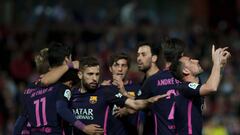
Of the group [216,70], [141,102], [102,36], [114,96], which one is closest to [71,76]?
[114,96]

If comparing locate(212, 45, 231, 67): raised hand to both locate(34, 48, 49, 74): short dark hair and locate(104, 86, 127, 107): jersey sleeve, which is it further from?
locate(34, 48, 49, 74): short dark hair

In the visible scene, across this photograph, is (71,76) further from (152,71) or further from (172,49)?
(172,49)

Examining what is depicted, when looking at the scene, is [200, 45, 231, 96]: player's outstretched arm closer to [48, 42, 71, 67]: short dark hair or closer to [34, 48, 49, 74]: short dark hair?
[48, 42, 71, 67]: short dark hair

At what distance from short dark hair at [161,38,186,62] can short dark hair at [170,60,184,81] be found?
0.12m

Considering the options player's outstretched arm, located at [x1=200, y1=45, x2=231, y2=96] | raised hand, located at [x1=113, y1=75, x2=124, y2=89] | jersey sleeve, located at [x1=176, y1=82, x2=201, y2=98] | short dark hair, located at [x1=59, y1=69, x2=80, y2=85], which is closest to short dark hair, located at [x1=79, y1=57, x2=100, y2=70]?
short dark hair, located at [x1=59, y1=69, x2=80, y2=85]

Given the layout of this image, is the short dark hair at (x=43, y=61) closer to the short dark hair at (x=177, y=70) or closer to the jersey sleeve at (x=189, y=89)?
the short dark hair at (x=177, y=70)

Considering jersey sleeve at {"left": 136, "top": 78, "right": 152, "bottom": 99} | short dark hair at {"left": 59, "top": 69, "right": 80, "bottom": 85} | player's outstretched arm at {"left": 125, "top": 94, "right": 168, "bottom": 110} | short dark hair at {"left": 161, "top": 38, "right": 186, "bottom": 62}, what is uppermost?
short dark hair at {"left": 161, "top": 38, "right": 186, "bottom": 62}

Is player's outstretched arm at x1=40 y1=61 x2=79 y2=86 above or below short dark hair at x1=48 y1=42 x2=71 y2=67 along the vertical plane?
below

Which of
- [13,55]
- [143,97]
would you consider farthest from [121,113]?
[13,55]

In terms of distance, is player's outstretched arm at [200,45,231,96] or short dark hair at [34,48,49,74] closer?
player's outstretched arm at [200,45,231,96]

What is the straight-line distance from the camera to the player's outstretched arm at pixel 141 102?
11.0m

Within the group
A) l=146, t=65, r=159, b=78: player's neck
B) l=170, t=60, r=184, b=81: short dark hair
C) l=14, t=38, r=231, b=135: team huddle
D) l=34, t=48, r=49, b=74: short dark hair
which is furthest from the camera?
l=146, t=65, r=159, b=78: player's neck

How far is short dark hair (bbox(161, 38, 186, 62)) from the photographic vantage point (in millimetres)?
11852

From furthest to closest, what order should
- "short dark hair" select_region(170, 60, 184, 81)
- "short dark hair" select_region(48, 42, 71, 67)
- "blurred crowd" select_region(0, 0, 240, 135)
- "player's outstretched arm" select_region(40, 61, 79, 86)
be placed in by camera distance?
"blurred crowd" select_region(0, 0, 240, 135) → "short dark hair" select_region(48, 42, 71, 67) → "player's outstretched arm" select_region(40, 61, 79, 86) → "short dark hair" select_region(170, 60, 184, 81)
